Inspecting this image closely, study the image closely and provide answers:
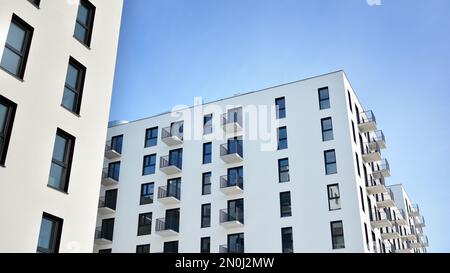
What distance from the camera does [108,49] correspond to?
17.8 m

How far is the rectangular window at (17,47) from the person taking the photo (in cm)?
1325

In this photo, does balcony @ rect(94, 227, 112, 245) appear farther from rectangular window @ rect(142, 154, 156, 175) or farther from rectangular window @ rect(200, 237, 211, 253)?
rectangular window @ rect(200, 237, 211, 253)

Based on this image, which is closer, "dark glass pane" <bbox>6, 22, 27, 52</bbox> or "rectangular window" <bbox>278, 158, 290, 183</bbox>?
"dark glass pane" <bbox>6, 22, 27, 52</bbox>

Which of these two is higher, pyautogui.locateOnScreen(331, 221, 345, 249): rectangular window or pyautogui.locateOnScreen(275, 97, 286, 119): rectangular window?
pyautogui.locateOnScreen(275, 97, 286, 119): rectangular window

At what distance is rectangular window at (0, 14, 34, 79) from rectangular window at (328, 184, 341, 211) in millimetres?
22637

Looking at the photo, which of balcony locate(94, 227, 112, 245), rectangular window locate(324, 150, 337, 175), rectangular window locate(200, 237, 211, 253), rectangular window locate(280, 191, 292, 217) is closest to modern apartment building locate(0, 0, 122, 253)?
rectangular window locate(280, 191, 292, 217)

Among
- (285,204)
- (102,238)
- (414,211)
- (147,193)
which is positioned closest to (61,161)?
(285,204)

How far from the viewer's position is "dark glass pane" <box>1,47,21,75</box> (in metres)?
13.1

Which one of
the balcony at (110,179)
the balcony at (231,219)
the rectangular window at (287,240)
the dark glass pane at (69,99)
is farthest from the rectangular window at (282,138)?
the dark glass pane at (69,99)

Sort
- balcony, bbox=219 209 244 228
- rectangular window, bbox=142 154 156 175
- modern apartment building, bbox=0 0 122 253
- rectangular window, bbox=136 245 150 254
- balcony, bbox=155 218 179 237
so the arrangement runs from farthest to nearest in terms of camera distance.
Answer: rectangular window, bbox=142 154 156 175, rectangular window, bbox=136 245 150 254, balcony, bbox=155 218 179 237, balcony, bbox=219 209 244 228, modern apartment building, bbox=0 0 122 253

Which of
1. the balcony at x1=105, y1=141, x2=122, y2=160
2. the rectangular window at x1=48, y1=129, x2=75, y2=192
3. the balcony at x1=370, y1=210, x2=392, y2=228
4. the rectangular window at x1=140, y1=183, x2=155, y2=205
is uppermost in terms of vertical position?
the balcony at x1=105, y1=141, x2=122, y2=160

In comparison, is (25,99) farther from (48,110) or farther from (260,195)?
(260,195)

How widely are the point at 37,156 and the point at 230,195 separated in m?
22.8

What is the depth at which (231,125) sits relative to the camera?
3694 centimetres
